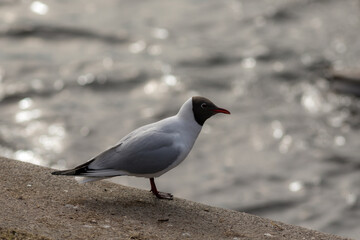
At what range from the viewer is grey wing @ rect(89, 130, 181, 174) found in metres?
5.59

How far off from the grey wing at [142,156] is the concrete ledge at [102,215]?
0.30 m

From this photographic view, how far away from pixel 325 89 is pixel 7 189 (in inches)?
493

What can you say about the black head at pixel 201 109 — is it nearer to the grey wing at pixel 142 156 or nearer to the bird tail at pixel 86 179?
the grey wing at pixel 142 156

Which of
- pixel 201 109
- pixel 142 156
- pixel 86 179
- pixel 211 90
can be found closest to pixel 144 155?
pixel 142 156

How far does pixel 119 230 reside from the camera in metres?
5.15

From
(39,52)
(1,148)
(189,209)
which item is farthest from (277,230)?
(39,52)

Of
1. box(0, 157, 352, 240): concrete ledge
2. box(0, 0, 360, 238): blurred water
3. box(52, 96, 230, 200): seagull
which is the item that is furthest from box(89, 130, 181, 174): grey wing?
box(0, 0, 360, 238): blurred water

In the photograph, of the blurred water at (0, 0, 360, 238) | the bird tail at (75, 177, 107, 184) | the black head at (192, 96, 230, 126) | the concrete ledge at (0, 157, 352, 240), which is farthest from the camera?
the blurred water at (0, 0, 360, 238)

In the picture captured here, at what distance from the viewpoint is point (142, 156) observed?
5.62m

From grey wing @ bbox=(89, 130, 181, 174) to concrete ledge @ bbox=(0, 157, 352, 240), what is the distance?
0.98 feet

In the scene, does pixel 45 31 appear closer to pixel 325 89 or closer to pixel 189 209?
pixel 325 89

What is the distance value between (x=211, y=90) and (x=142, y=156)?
435 inches

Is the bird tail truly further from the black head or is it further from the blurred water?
the blurred water

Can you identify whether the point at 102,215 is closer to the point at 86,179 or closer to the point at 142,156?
the point at 86,179
